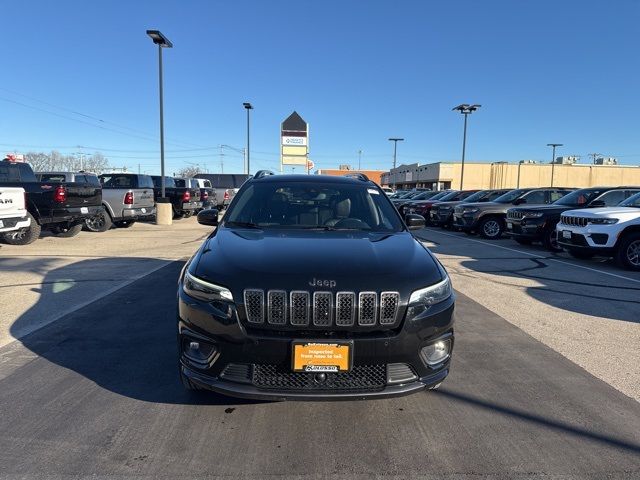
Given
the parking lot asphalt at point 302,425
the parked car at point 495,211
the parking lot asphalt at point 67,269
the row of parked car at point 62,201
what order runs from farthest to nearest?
the parked car at point 495,211 < the row of parked car at point 62,201 < the parking lot asphalt at point 67,269 < the parking lot asphalt at point 302,425

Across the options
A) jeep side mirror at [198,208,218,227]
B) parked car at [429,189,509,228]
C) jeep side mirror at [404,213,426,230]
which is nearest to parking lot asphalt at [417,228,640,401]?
jeep side mirror at [404,213,426,230]

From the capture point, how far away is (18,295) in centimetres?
633

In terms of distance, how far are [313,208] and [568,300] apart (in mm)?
4358

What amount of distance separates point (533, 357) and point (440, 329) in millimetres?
1952

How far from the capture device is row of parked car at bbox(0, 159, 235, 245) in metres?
9.77

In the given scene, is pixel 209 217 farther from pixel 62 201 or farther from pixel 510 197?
pixel 510 197

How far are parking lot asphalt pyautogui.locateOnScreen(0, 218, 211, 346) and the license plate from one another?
349cm

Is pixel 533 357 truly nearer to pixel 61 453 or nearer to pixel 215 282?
pixel 215 282

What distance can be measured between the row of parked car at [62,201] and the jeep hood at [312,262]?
26.4 ft

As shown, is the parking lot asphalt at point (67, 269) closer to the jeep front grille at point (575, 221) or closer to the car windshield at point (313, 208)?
the car windshield at point (313, 208)

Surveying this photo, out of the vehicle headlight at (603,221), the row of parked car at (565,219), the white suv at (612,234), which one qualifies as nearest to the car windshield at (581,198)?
the row of parked car at (565,219)

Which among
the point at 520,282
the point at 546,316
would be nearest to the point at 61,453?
the point at 546,316

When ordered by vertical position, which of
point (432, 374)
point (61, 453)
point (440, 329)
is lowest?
point (61, 453)

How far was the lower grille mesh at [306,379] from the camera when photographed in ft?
9.22
